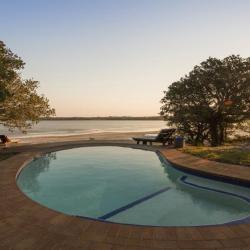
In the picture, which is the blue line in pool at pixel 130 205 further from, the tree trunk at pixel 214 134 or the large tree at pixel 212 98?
the tree trunk at pixel 214 134

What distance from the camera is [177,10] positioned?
45.9 feet

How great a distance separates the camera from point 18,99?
57.6ft

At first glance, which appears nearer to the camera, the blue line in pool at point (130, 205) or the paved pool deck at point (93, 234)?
the paved pool deck at point (93, 234)

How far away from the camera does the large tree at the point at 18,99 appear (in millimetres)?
16391

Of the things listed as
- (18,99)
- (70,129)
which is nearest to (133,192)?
(18,99)

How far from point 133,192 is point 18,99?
40.0ft

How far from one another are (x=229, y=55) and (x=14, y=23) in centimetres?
1735

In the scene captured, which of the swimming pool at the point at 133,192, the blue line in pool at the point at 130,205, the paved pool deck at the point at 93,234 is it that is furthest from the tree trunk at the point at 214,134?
the paved pool deck at the point at 93,234

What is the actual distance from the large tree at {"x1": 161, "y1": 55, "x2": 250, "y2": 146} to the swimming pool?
11179mm

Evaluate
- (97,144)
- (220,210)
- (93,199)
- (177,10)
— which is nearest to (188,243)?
(220,210)

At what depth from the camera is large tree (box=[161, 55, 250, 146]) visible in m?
22.6

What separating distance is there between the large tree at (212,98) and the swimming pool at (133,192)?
11179 millimetres

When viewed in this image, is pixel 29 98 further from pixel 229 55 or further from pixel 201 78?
pixel 229 55

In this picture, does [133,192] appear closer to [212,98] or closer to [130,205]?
[130,205]
